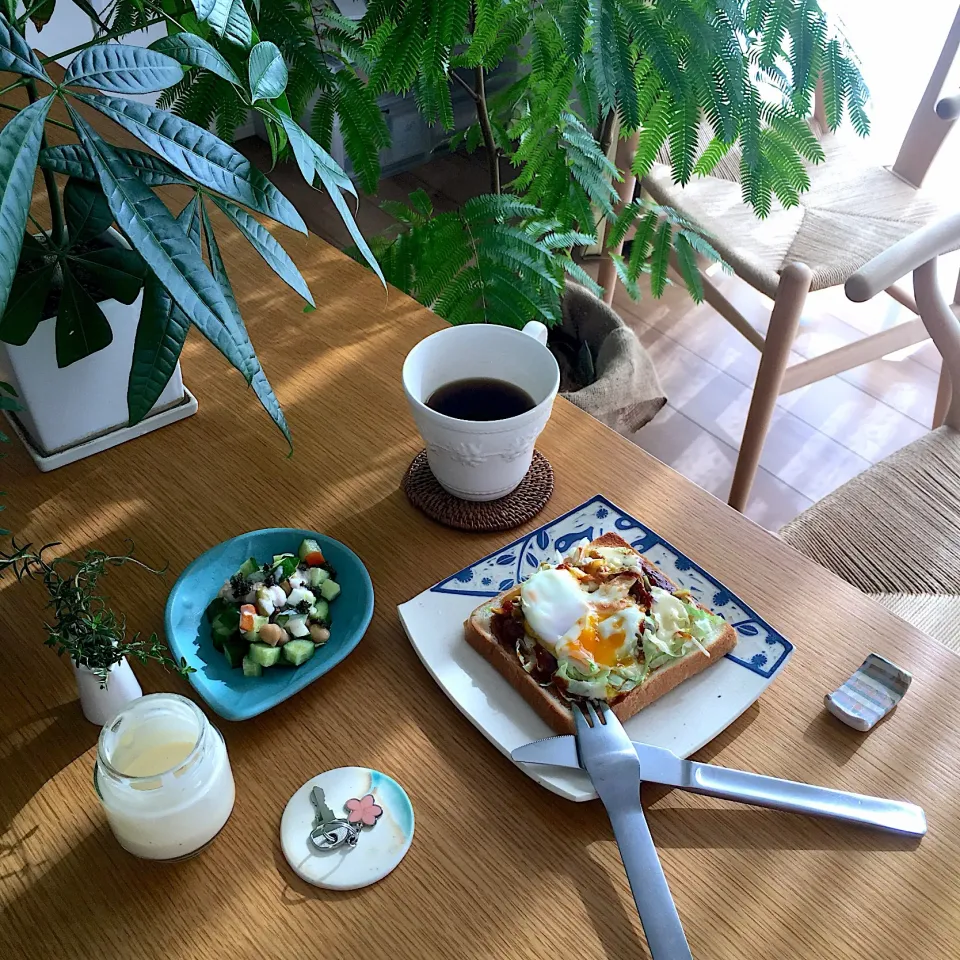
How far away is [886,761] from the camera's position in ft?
2.17

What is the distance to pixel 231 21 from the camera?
579 mm

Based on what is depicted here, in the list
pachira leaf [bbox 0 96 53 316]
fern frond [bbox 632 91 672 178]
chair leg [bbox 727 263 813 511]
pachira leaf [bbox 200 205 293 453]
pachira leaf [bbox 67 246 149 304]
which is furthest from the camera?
chair leg [bbox 727 263 813 511]

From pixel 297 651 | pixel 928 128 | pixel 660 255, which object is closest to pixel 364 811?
pixel 297 651

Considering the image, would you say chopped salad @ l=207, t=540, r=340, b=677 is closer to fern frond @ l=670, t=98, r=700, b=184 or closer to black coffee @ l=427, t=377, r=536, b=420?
black coffee @ l=427, t=377, r=536, b=420

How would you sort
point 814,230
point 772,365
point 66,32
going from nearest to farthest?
1. point 772,365
2. point 814,230
3. point 66,32

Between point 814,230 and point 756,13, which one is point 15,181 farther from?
point 814,230

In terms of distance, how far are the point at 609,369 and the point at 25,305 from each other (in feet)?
2.83

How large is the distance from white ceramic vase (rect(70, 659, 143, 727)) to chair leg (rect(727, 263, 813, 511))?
118 centimetres

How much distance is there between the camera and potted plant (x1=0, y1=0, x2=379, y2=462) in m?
0.49

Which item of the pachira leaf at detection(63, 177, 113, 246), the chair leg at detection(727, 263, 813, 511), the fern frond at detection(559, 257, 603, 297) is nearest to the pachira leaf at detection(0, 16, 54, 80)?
the pachira leaf at detection(63, 177, 113, 246)

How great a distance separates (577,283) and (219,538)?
2.76 ft

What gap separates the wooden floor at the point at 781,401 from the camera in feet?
6.44

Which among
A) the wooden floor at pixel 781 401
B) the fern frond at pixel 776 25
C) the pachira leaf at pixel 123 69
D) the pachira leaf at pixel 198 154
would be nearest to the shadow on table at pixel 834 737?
the pachira leaf at pixel 198 154

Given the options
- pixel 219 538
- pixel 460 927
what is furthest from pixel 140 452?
pixel 460 927
